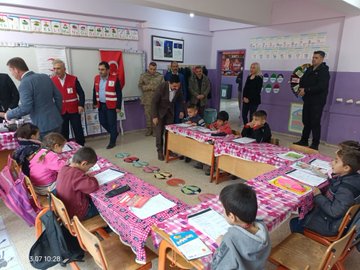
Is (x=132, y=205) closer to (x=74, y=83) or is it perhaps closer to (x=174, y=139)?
(x=174, y=139)

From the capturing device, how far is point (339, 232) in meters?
1.65

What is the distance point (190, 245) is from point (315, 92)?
420 centimetres

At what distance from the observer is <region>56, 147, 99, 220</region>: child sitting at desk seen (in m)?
1.64

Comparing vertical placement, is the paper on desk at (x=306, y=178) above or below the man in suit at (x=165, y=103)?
below

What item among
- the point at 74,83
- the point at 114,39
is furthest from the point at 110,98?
the point at 114,39

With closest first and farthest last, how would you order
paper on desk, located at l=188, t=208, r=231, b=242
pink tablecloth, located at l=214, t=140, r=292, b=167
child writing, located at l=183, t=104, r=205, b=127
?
paper on desk, located at l=188, t=208, r=231, b=242
pink tablecloth, located at l=214, t=140, r=292, b=167
child writing, located at l=183, t=104, r=205, b=127

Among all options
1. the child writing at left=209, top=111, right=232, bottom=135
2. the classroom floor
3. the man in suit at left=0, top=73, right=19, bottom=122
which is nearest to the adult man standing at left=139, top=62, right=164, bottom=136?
the classroom floor

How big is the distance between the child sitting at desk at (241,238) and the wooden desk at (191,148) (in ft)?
6.81

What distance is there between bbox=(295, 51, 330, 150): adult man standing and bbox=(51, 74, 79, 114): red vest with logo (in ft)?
12.7

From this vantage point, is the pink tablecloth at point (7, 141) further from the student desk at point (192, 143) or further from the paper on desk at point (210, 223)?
the paper on desk at point (210, 223)

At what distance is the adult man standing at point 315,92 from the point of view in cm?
434

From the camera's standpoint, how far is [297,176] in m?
1.97

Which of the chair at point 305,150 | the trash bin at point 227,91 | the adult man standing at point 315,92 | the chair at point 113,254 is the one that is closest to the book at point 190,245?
the chair at point 113,254

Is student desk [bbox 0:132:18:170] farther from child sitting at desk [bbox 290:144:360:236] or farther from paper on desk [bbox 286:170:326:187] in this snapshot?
child sitting at desk [bbox 290:144:360:236]
